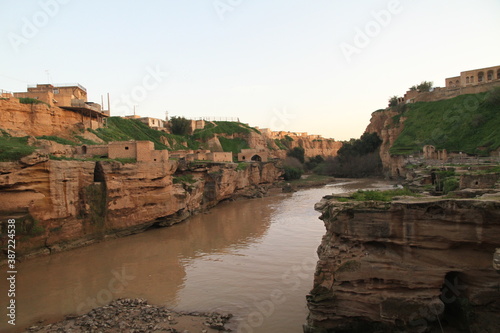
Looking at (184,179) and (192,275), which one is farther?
(184,179)

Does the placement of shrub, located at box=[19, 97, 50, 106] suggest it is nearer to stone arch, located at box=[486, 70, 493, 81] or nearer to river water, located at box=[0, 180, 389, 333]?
river water, located at box=[0, 180, 389, 333]

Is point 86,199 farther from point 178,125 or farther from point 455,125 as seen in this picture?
point 455,125

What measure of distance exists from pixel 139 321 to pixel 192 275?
13.2 feet

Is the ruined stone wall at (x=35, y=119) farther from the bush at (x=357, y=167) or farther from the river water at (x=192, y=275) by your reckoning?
the bush at (x=357, y=167)

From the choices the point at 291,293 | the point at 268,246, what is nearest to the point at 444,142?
the point at 268,246

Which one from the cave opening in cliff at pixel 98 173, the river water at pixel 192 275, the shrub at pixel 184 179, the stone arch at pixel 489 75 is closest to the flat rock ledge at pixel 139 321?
the river water at pixel 192 275

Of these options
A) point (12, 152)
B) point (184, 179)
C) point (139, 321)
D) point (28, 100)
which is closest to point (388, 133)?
point (184, 179)

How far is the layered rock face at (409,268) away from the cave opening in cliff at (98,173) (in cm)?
1609

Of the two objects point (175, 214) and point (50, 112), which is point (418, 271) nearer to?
point (175, 214)

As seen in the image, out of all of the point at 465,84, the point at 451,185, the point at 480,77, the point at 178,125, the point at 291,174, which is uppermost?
the point at 480,77

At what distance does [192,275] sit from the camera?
1334 centimetres

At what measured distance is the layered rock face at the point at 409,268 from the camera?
20.3 ft

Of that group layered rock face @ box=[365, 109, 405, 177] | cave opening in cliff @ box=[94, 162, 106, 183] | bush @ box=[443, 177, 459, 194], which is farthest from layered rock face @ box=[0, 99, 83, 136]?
layered rock face @ box=[365, 109, 405, 177]

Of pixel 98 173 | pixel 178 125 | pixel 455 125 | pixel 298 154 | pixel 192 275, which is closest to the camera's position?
pixel 192 275
